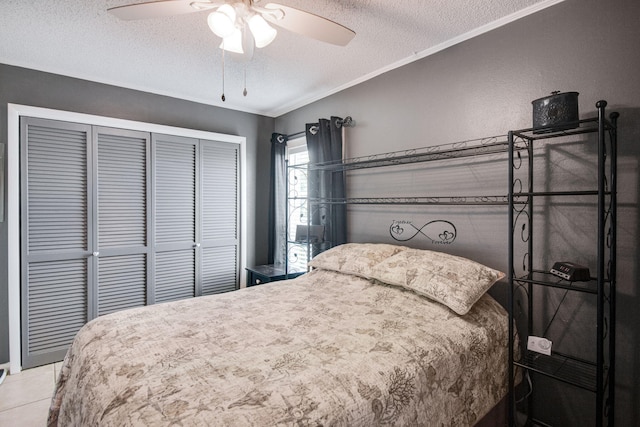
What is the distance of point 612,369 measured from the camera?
1.52m

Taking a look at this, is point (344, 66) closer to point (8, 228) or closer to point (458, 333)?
point (458, 333)

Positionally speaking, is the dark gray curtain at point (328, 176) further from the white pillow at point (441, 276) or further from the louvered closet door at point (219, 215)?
the louvered closet door at point (219, 215)

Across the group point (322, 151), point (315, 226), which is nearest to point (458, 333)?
point (315, 226)

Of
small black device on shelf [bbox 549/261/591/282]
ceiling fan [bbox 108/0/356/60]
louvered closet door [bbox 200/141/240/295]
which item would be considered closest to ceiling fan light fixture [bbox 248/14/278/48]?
ceiling fan [bbox 108/0/356/60]

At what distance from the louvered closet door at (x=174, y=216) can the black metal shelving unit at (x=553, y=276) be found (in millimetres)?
3025

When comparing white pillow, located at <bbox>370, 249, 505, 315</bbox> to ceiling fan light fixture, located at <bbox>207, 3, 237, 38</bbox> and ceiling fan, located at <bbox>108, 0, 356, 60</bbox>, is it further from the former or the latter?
ceiling fan light fixture, located at <bbox>207, 3, 237, 38</bbox>

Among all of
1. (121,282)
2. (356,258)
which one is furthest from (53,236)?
(356,258)

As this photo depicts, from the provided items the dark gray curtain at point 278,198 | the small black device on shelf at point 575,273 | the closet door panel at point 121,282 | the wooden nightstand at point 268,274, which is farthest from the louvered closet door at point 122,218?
the small black device on shelf at point 575,273

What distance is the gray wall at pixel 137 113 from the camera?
267 centimetres

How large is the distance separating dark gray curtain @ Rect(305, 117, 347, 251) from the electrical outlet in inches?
68.8

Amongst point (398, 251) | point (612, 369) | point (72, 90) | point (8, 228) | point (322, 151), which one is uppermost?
point (72, 90)

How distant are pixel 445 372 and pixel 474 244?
108 cm

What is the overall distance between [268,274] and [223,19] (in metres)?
2.41

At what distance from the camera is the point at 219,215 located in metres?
3.72
